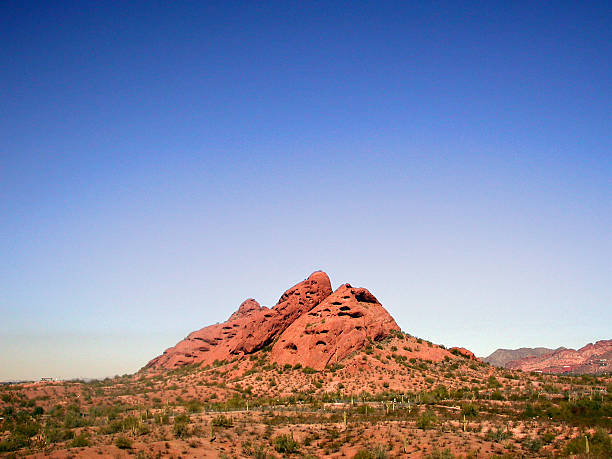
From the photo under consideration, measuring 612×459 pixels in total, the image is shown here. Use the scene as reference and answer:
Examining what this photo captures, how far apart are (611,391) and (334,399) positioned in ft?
81.8

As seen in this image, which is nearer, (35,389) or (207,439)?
(207,439)

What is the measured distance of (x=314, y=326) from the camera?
199 ft

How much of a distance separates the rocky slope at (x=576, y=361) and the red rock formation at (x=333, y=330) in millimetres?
72847

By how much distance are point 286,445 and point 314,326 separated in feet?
109

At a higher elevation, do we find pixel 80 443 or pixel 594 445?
pixel 80 443

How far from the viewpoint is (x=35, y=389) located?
2023 inches

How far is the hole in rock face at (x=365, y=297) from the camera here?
67.0m

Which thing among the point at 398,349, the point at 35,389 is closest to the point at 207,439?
the point at 35,389

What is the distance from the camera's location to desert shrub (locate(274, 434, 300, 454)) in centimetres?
2723

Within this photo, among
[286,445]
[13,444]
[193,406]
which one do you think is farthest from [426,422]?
[13,444]

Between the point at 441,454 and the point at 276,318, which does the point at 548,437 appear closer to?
the point at 441,454

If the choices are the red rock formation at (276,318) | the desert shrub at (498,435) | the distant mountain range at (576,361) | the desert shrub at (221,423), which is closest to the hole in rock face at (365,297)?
the red rock formation at (276,318)

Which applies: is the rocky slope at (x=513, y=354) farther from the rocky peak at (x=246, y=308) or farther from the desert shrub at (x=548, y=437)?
the desert shrub at (x=548, y=437)

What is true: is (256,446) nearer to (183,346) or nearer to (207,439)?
(207,439)
